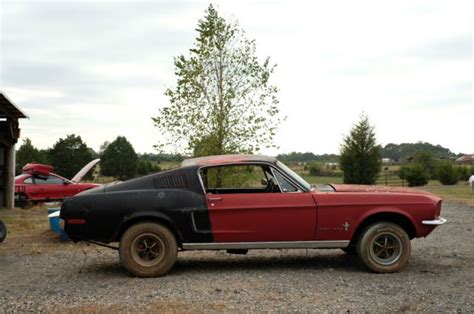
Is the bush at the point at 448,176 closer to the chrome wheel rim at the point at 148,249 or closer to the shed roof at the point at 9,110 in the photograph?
the shed roof at the point at 9,110

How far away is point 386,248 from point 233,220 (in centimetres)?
210

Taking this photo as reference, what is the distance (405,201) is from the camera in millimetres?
7453

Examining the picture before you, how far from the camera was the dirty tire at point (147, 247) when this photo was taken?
7199mm

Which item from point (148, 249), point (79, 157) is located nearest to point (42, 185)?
point (148, 249)

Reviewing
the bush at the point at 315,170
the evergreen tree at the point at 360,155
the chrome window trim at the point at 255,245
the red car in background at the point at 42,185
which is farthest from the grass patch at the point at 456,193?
the bush at the point at 315,170

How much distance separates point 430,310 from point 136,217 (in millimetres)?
3755

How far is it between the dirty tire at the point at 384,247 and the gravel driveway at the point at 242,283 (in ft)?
0.52

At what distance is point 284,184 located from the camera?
24.6ft

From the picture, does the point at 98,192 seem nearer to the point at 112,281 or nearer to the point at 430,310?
the point at 112,281

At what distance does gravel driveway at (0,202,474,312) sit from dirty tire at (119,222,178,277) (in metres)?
0.16

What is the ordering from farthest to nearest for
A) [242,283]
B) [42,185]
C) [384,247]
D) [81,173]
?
[81,173]
[42,185]
[384,247]
[242,283]

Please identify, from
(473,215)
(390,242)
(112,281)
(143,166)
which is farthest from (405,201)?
(143,166)

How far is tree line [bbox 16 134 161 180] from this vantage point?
4378 centimetres

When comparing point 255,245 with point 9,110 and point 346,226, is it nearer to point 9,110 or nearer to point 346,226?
point 346,226
